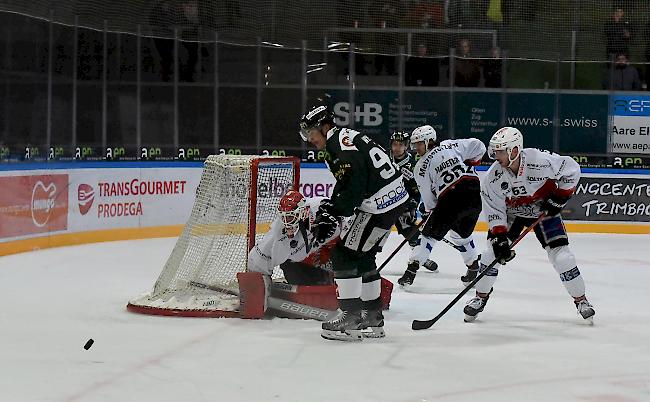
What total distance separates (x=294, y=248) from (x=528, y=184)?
4.29ft

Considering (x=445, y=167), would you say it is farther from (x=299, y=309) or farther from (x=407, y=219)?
(x=299, y=309)

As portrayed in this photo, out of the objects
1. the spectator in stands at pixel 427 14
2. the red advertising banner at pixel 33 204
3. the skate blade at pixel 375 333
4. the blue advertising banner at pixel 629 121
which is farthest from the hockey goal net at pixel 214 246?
the blue advertising banner at pixel 629 121

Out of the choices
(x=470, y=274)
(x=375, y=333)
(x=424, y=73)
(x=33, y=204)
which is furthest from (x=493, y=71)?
(x=375, y=333)

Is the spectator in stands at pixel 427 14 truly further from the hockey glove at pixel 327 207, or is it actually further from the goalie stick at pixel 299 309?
the hockey glove at pixel 327 207

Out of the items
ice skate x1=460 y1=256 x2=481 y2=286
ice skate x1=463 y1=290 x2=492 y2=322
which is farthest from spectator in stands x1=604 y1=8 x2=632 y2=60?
ice skate x1=463 y1=290 x2=492 y2=322

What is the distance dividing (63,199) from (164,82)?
219cm

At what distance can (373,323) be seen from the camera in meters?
5.37

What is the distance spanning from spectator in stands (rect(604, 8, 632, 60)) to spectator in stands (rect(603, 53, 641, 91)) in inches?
7.6

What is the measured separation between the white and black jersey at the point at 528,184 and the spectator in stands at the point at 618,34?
22.6ft

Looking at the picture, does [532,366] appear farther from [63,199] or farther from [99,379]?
[63,199]

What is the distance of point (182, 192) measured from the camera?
1112cm

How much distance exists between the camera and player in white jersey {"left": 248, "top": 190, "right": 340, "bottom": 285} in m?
5.71

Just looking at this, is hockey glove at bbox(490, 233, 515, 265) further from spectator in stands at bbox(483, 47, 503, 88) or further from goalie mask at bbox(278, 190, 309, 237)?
spectator in stands at bbox(483, 47, 503, 88)

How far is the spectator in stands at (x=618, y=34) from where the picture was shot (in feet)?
40.5
